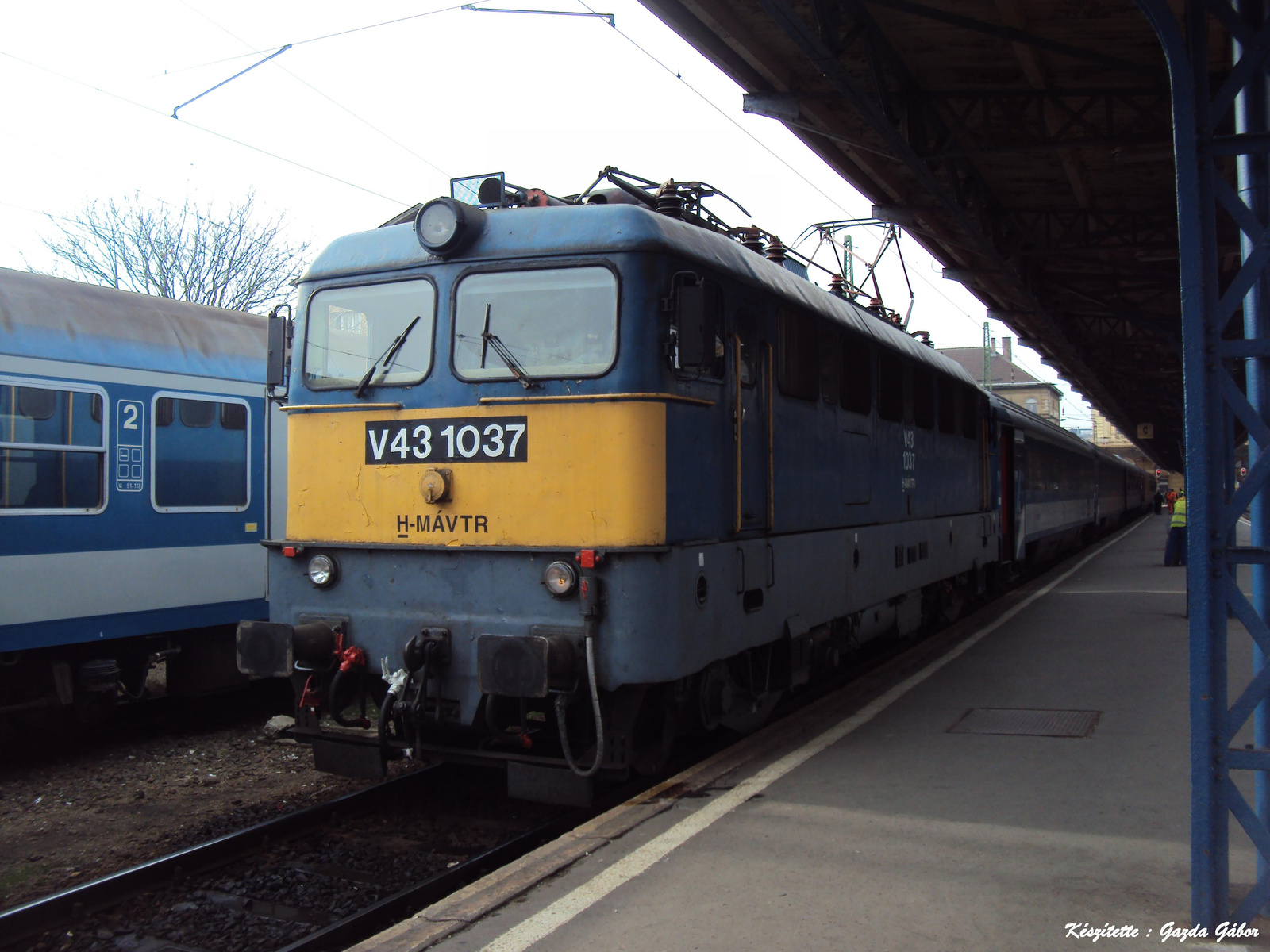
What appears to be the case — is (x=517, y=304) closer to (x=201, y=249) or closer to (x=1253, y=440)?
(x=1253, y=440)

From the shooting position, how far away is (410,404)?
5.95 metres

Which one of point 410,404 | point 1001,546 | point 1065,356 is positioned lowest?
point 1001,546

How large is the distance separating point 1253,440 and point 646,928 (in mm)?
2825

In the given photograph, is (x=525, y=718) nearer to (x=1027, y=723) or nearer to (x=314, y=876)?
(x=314, y=876)

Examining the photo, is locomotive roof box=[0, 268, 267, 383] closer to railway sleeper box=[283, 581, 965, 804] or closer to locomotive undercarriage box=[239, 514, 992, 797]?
locomotive undercarriage box=[239, 514, 992, 797]

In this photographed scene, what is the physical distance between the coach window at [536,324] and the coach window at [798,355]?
1.84 m

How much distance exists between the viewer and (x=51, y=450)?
761 cm

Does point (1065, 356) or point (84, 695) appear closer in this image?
point (84, 695)

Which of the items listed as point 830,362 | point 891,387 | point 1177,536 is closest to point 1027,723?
point 830,362

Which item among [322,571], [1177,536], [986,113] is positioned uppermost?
[986,113]

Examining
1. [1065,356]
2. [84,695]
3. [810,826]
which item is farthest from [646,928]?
[1065,356]

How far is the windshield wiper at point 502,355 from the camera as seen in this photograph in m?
5.64

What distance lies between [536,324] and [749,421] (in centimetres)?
159

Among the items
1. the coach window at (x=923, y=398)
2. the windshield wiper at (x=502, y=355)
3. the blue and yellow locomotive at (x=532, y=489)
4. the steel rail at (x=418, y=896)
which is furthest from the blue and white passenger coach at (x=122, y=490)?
the coach window at (x=923, y=398)
